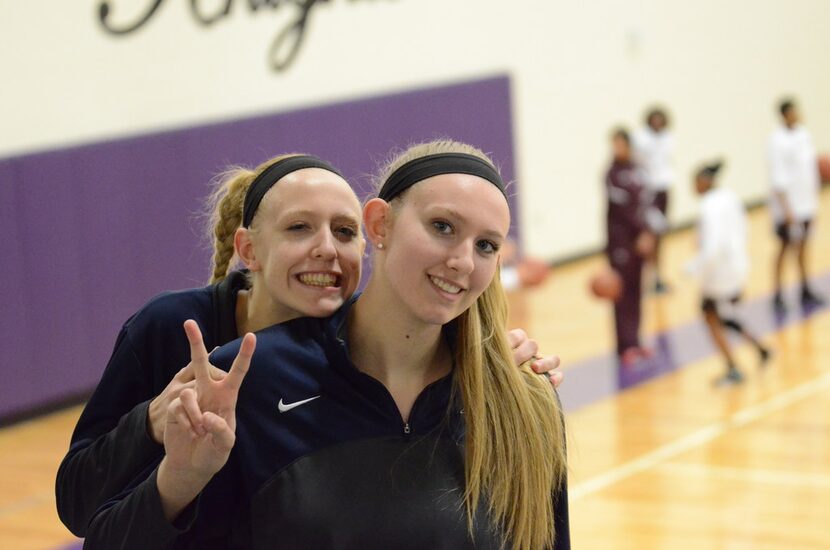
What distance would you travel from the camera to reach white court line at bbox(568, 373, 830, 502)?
24.5 feet

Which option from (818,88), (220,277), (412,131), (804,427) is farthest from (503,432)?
(818,88)

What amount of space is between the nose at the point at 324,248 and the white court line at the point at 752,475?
17.0 feet

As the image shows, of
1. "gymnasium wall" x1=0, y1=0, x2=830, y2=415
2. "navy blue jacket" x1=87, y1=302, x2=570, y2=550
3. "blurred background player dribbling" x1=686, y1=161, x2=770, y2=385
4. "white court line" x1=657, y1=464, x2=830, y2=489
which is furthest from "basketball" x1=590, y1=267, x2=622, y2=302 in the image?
"navy blue jacket" x1=87, y1=302, x2=570, y2=550

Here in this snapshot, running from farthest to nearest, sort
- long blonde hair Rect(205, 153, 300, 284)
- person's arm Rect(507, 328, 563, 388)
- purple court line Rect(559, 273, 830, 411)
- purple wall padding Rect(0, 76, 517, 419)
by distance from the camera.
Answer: purple court line Rect(559, 273, 830, 411) → purple wall padding Rect(0, 76, 517, 419) → long blonde hair Rect(205, 153, 300, 284) → person's arm Rect(507, 328, 563, 388)

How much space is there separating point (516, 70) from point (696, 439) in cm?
609

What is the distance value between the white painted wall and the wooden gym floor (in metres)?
2.15

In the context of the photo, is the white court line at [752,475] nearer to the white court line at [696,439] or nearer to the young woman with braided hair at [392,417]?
the white court line at [696,439]

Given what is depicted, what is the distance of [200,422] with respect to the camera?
2.19 meters

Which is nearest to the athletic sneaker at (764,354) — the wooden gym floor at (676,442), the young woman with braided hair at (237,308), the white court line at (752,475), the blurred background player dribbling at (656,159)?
the wooden gym floor at (676,442)

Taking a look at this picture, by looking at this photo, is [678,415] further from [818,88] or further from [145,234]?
[818,88]

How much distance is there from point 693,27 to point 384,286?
1434 cm

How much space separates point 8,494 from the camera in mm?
7379

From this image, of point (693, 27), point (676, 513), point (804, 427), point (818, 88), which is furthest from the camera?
point (818, 88)

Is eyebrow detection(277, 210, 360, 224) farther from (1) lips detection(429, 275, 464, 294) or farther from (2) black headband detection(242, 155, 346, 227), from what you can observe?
(1) lips detection(429, 275, 464, 294)
